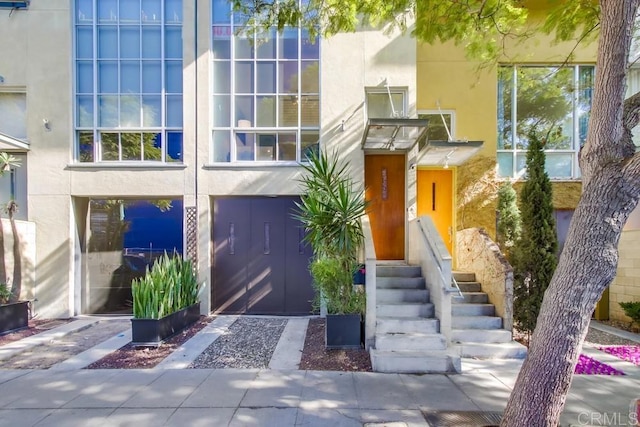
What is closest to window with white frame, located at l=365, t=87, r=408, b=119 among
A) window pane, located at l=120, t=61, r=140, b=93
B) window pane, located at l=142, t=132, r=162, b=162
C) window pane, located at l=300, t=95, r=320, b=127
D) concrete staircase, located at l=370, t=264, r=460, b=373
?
window pane, located at l=300, t=95, r=320, b=127

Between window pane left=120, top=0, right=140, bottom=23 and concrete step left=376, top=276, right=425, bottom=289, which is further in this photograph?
window pane left=120, top=0, right=140, bottom=23

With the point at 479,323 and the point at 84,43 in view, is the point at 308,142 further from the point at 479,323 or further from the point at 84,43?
the point at 84,43

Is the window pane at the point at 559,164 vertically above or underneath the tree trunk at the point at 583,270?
above

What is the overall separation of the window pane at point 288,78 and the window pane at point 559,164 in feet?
21.0

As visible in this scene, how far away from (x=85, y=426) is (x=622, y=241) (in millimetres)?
10122

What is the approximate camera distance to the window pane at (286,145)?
23.9 ft

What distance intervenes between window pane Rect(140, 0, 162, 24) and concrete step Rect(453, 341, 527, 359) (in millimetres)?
8929

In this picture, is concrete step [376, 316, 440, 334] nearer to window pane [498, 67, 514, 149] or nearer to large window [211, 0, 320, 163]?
large window [211, 0, 320, 163]

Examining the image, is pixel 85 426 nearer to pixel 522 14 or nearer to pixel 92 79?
pixel 92 79

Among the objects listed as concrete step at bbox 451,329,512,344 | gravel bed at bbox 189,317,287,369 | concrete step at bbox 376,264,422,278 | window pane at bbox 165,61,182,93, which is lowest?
gravel bed at bbox 189,317,287,369

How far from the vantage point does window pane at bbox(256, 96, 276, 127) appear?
727 centimetres

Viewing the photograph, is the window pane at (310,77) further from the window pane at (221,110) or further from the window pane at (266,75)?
the window pane at (221,110)

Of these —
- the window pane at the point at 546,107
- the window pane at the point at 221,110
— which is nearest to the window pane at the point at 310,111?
the window pane at the point at 221,110

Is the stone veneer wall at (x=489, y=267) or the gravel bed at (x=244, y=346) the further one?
the stone veneer wall at (x=489, y=267)
